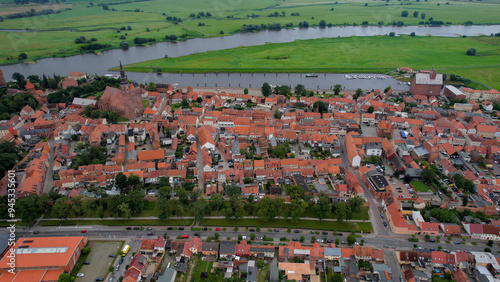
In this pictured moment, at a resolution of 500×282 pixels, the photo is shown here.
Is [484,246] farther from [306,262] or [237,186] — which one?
[237,186]

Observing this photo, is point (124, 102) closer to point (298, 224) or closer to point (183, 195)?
point (183, 195)

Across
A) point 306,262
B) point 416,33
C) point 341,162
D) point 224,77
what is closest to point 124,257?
point 306,262

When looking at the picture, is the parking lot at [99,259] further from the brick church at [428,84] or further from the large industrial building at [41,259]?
the brick church at [428,84]

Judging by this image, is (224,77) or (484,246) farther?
(224,77)

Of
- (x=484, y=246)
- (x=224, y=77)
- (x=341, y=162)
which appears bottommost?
(x=484, y=246)

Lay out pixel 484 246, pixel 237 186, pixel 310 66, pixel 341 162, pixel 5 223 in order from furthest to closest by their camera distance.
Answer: pixel 310 66 < pixel 341 162 < pixel 237 186 < pixel 5 223 < pixel 484 246

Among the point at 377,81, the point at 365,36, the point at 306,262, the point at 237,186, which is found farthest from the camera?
the point at 365,36

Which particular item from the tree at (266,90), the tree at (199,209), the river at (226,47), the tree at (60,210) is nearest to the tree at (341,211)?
the tree at (199,209)

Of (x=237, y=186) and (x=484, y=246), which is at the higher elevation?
(x=237, y=186)
